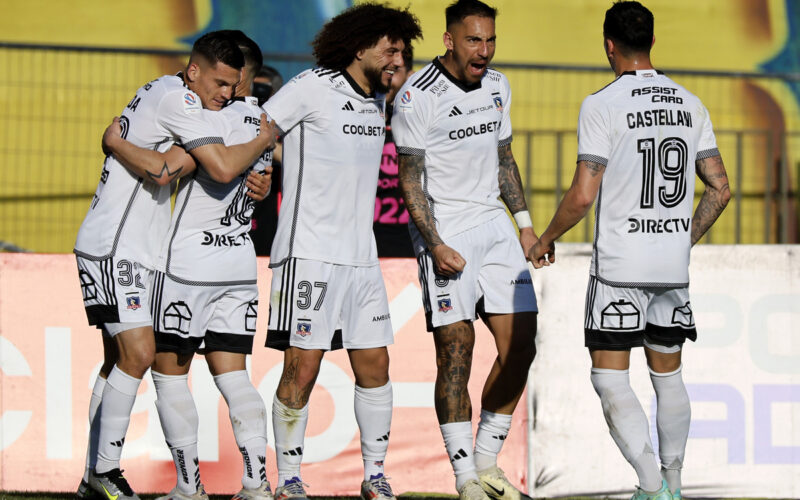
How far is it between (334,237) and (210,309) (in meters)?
0.73

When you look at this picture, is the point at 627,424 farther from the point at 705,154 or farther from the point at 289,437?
the point at 289,437

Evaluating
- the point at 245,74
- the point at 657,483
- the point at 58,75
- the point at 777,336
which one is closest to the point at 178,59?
the point at 58,75

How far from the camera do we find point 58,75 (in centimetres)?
991

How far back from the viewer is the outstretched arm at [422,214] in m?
5.14

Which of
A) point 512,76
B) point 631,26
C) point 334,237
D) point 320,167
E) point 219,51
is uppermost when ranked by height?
point 512,76

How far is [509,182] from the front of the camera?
562 cm

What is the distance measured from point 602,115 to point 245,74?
188 centimetres

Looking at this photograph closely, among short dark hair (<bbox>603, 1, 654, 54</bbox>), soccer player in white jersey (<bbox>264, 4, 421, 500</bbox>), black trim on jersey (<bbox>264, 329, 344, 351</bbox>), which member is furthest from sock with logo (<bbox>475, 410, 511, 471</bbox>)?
short dark hair (<bbox>603, 1, 654, 54</bbox>)

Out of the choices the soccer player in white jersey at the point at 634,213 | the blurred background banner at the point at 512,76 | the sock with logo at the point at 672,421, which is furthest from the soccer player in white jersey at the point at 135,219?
the blurred background banner at the point at 512,76

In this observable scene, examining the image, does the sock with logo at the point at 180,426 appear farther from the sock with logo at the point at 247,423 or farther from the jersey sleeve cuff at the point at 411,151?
the jersey sleeve cuff at the point at 411,151

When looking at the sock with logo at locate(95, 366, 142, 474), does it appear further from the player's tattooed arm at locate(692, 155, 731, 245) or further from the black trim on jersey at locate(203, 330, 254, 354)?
the player's tattooed arm at locate(692, 155, 731, 245)

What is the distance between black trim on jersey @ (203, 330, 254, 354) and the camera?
527 cm

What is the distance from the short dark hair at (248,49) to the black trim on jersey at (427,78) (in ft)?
2.76

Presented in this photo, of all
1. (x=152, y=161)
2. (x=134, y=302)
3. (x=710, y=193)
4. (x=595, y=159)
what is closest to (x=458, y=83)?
(x=595, y=159)
